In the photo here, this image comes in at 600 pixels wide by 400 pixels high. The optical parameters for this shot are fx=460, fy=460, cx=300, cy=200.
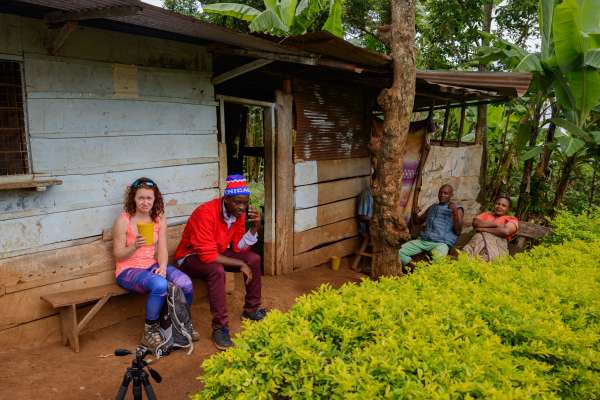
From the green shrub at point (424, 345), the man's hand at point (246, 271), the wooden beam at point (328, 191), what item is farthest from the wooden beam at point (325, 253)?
the green shrub at point (424, 345)

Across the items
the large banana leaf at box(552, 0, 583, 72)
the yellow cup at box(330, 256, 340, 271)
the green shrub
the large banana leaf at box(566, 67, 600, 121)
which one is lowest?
the yellow cup at box(330, 256, 340, 271)

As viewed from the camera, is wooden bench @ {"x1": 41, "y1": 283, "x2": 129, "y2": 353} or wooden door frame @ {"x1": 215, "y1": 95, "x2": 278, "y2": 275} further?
wooden door frame @ {"x1": 215, "y1": 95, "x2": 278, "y2": 275}

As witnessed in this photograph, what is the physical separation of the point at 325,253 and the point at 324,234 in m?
0.32

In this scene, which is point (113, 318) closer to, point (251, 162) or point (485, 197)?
point (485, 197)

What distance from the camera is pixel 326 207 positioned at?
7.03m

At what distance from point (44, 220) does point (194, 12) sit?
33.1 ft

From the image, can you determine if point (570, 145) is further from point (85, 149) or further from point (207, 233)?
point (85, 149)

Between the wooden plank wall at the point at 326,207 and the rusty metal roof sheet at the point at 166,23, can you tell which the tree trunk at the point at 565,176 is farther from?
the rusty metal roof sheet at the point at 166,23

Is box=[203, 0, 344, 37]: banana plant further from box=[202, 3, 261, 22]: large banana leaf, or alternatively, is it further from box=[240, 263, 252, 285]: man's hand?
box=[240, 263, 252, 285]: man's hand

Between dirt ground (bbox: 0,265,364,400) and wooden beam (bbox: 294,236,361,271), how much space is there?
2030mm

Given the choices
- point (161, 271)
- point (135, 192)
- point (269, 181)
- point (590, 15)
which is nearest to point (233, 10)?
point (269, 181)

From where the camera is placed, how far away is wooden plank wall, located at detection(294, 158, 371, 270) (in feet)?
21.6

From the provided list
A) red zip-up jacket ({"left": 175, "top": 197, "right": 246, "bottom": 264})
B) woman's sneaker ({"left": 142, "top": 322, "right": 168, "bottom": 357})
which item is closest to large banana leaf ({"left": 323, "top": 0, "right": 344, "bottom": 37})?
red zip-up jacket ({"left": 175, "top": 197, "right": 246, "bottom": 264})

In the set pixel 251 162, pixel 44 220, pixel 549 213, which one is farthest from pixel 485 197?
pixel 44 220
